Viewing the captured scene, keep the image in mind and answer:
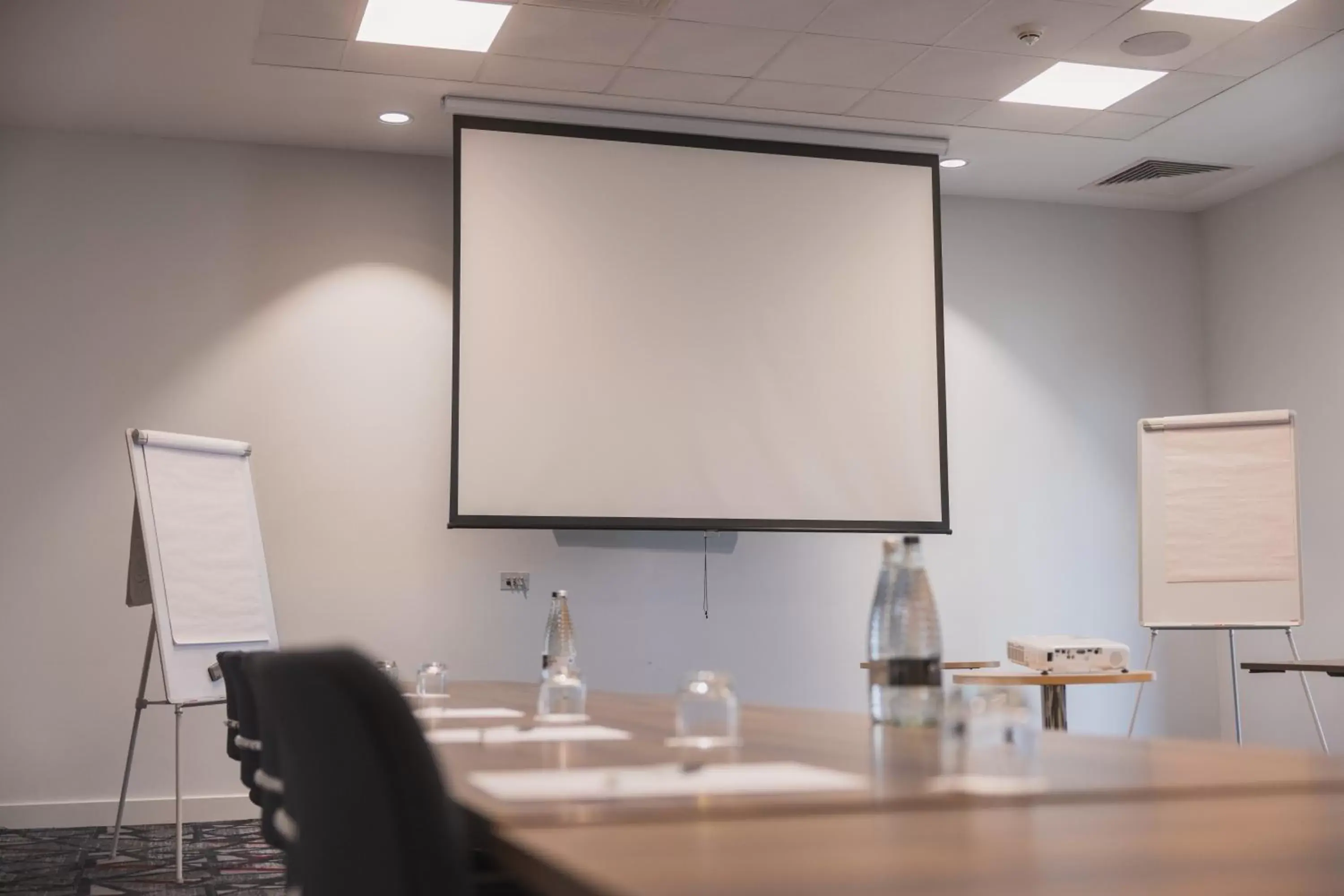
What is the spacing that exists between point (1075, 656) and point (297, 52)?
3.87 metres

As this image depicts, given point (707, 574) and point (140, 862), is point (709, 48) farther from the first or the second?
point (140, 862)

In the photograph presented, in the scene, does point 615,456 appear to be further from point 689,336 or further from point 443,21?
point 443,21

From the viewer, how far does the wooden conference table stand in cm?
78

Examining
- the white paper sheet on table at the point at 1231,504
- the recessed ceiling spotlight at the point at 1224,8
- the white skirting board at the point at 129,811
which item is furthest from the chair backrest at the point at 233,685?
the white paper sheet on table at the point at 1231,504

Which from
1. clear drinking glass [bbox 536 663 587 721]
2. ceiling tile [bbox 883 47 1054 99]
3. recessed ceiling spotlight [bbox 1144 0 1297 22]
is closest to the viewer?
clear drinking glass [bbox 536 663 587 721]

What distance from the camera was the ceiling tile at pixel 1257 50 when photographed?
5.27 metres

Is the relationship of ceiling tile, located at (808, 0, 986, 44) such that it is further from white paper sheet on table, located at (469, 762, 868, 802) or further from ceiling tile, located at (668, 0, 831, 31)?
white paper sheet on table, located at (469, 762, 868, 802)

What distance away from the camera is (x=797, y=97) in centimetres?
600

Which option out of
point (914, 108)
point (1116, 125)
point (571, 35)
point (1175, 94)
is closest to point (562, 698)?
point (571, 35)

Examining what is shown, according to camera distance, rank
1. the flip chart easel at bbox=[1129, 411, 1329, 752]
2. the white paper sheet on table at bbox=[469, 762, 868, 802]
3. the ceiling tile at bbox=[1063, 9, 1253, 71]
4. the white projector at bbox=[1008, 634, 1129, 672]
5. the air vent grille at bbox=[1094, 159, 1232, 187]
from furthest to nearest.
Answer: the air vent grille at bbox=[1094, 159, 1232, 187]
the flip chart easel at bbox=[1129, 411, 1329, 752]
the ceiling tile at bbox=[1063, 9, 1253, 71]
the white projector at bbox=[1008, 634, 1129, 672]
the white paper sheet on table at bbox=[469, 762, 868, 802]

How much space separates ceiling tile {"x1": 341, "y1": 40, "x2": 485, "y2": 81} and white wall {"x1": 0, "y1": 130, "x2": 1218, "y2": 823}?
1054mm

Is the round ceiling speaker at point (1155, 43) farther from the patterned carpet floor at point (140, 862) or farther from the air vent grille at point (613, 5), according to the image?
the patterned carpet floor at point (140, 862)

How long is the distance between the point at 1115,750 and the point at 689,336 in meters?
4.85

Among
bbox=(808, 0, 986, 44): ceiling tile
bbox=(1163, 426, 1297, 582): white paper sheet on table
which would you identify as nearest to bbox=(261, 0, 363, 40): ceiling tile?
bbox=(808, 0, 986, 44): ceiling tile
